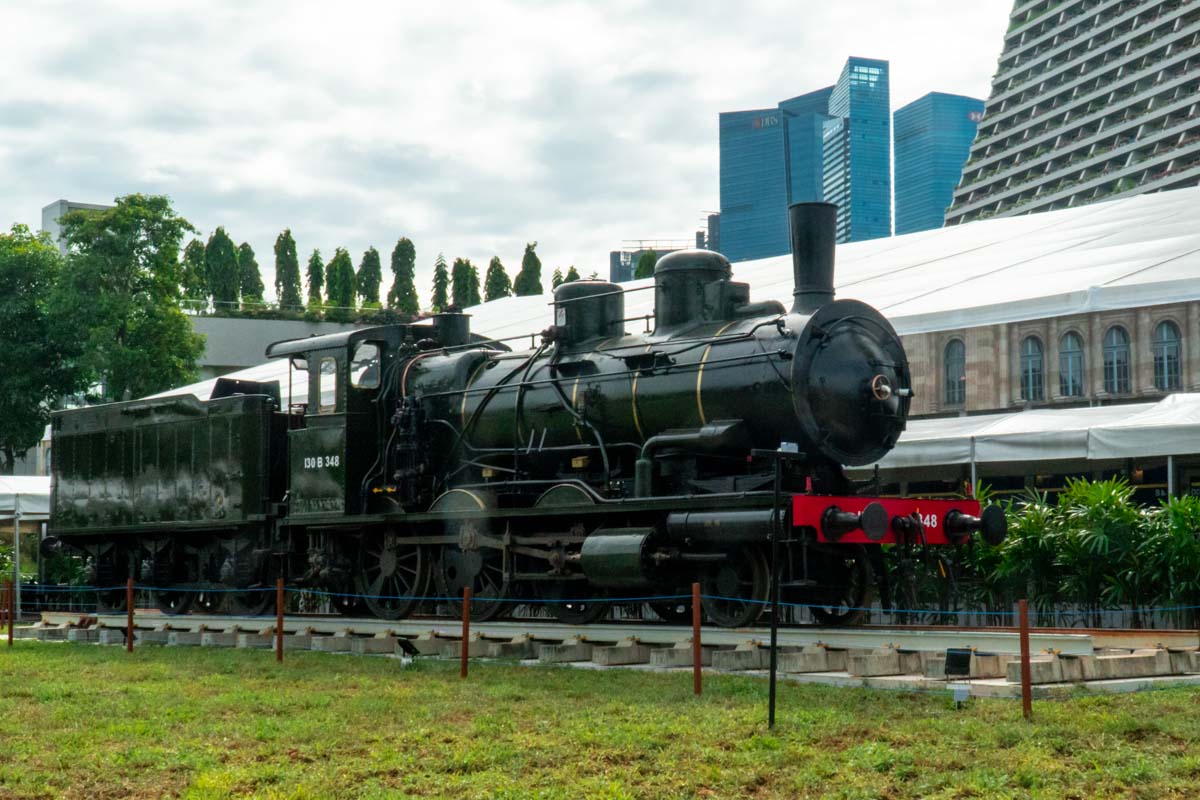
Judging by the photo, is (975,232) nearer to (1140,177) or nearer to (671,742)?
(671,742)

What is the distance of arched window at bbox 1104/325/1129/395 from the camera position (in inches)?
859

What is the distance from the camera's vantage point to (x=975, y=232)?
102 ft

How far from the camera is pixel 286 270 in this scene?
78.7 m

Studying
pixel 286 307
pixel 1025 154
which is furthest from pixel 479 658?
pixel 1025 154

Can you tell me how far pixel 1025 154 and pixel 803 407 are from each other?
4565 inches

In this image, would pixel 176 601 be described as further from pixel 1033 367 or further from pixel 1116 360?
pixel 1116 360

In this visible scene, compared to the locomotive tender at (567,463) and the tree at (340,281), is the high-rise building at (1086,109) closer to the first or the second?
the tree at (340,281)

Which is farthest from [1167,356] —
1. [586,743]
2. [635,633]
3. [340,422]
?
[586,743]

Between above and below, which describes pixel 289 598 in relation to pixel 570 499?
below

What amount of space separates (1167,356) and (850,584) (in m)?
10.9

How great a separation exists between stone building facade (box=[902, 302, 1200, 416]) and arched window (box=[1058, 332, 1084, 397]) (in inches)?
0.7

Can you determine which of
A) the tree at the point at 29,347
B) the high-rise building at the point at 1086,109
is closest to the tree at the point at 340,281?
the tree at the point at 29,347

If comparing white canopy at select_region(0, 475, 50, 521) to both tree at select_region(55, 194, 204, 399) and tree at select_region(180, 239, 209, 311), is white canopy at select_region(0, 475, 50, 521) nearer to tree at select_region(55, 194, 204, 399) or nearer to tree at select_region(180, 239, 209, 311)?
tree at select_region(55, 194, 204, 399)

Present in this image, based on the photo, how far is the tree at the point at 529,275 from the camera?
252ft
